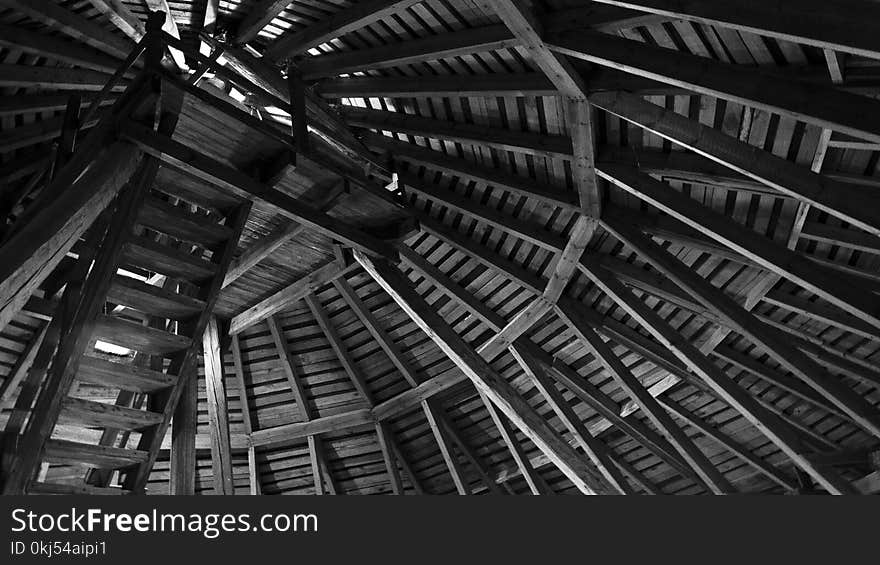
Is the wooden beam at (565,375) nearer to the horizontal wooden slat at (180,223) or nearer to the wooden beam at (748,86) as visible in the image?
the horizontal wooden slat at (180,223)

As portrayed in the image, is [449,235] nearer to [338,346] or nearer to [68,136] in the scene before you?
[338,346]

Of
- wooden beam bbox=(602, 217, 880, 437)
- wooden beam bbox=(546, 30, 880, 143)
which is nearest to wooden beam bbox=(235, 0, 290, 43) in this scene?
wooden beam bbox=(546, 30, 880, 143)

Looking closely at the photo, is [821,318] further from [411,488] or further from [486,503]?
[411,488]

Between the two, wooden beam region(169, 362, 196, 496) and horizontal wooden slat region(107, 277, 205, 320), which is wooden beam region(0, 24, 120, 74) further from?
wooden beam region(169, 362, 196, 496)

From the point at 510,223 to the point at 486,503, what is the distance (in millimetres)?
5429

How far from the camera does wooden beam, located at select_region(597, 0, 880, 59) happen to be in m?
4.99

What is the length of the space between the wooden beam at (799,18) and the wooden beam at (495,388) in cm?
545

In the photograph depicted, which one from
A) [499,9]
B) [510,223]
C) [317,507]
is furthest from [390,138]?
[317,507]

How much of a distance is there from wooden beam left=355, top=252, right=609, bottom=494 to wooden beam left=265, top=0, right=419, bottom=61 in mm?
2410

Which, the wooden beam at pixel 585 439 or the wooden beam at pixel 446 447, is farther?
the wooden beam at pixel 446 447

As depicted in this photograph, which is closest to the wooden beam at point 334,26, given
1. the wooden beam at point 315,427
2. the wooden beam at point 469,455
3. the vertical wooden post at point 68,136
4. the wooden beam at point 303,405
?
the vertical wooden post at point 68,136

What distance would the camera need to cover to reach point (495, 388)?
10312 millimetres

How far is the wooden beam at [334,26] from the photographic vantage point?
323 inches

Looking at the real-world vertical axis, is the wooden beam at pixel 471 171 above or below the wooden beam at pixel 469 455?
above
